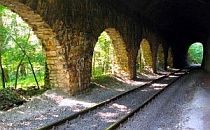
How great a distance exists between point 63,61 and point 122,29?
8035 mm

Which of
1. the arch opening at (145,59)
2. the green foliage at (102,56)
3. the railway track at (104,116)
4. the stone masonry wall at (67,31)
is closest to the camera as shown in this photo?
the railway track at (104,116)

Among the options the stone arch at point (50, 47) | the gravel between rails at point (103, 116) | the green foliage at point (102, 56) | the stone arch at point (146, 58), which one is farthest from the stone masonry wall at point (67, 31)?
the stone arch at point (146, 58)

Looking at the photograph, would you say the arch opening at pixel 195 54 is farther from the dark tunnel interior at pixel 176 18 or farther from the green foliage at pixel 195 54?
the dark tunnel interior at pixel 176 18

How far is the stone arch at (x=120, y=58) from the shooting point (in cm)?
2052

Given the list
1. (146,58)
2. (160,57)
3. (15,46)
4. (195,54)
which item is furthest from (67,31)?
(195,54)

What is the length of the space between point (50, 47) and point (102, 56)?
1242cm

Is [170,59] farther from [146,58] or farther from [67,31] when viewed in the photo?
[67,31]

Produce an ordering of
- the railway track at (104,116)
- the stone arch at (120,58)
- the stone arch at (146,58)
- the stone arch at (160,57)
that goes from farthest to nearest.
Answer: the stone arch at (160,57) → the stone arch at (146,58) → the stone arch at (120,58) → the railway track at (104,116)

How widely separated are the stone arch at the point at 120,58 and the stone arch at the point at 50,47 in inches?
300

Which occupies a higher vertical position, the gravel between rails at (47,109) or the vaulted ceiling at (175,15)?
the vaulted ceiling at (175,15)

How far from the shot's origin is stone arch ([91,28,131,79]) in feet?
67.3

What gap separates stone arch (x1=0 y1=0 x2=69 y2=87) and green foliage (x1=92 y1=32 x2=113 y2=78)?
34.1ft

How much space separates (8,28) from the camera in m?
14.8

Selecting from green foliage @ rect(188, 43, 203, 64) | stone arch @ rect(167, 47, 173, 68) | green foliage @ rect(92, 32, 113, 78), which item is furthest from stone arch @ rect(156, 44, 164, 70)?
green foliage @ rect(188, 43, 203, 64)
